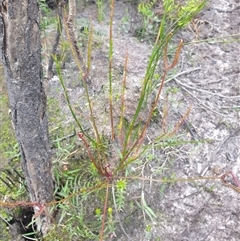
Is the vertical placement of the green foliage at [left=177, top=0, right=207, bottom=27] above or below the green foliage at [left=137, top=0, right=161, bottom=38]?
above

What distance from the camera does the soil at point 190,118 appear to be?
1.52m

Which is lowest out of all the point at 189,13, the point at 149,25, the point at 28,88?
the point at 149,25

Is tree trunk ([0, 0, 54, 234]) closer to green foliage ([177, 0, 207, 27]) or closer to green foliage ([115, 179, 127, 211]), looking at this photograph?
green foliage ([115, 179, 127, 211])

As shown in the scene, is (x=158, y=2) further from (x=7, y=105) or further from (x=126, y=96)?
(x=7, y=105)

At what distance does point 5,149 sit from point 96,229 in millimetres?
568

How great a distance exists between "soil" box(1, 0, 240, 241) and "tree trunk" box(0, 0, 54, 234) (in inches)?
14.8

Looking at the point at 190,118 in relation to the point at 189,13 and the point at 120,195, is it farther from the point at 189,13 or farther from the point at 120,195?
the point at 189,13

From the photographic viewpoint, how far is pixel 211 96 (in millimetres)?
1921

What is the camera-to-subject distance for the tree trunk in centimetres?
96

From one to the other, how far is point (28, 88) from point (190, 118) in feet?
3.14

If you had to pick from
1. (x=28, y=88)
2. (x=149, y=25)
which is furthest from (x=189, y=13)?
(x=149, y=25)

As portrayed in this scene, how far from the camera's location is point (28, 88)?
3.59 feet

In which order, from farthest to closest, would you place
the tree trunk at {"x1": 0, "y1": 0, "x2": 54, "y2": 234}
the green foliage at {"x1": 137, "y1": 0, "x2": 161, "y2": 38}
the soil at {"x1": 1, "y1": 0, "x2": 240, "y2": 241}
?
the green foliage at {"x1": 137, "y1": 0, "x2": 161, "y2": 38} → the soil at {"x1": 1, "y1": 0, "x2": 240, "y2": 241} → the tree trunk at {"x1": 0, "y1": 0, "x2": 54, "y2": 234}

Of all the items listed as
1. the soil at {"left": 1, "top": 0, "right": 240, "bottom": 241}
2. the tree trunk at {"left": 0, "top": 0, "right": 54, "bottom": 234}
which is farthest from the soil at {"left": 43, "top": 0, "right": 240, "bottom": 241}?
the tree trunk at {"left": 0, "top": 0, "right": 54, "bottom": 234}
